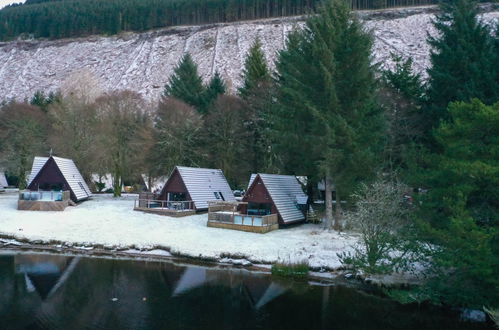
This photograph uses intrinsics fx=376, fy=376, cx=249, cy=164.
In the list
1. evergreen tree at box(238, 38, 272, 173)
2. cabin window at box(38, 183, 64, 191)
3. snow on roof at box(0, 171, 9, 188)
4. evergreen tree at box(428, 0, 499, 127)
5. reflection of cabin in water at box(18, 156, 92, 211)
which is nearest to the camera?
evergreen tree at box(428, 0, 499, 127)

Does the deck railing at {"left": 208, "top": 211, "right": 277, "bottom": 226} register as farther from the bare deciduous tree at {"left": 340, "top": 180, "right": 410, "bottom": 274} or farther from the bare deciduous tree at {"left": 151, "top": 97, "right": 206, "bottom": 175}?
the bare deciduous tree at {"left": 151, "top": 97, "right": 206, "bottom": 175}

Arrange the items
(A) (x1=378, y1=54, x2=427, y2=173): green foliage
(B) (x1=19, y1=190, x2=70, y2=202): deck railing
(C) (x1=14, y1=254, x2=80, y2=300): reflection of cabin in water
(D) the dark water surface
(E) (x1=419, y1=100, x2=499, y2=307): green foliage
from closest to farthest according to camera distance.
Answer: (D) the dark water surface
(E) (x1=419, y1=100, x2=499, y2=307): green foliage
(C) (x1=14, y1=254, x2=80, y2=300): reflection of cabin in water
(A) (x1=378, y1=54, x2=427, y2=173): green foliage
(B) (x1=19, y1=190, x2=70, y2=202): deck railing

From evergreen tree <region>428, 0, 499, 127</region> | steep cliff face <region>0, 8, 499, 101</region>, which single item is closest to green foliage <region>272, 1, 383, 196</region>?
evergreen tree <region>428, 0, 499, 127</region>

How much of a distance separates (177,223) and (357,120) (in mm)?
13862

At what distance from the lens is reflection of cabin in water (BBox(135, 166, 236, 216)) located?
29.2 metres

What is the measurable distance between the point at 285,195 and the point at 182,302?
1470 cm

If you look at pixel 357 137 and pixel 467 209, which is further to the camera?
pixel 357 137

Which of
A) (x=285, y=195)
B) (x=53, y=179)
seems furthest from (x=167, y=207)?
(x=53, y=179)

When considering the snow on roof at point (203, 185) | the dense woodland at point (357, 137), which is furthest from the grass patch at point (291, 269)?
the snow on roof at point (203, 185)

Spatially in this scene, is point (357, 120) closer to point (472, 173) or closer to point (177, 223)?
point (472, 173)

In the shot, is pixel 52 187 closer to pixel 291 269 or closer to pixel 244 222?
pixel 244 222

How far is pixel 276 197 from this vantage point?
1024 inches

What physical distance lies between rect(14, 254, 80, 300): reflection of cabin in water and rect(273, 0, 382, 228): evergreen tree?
14.9 metres

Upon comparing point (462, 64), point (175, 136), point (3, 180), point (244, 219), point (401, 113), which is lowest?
point (244, 219)
